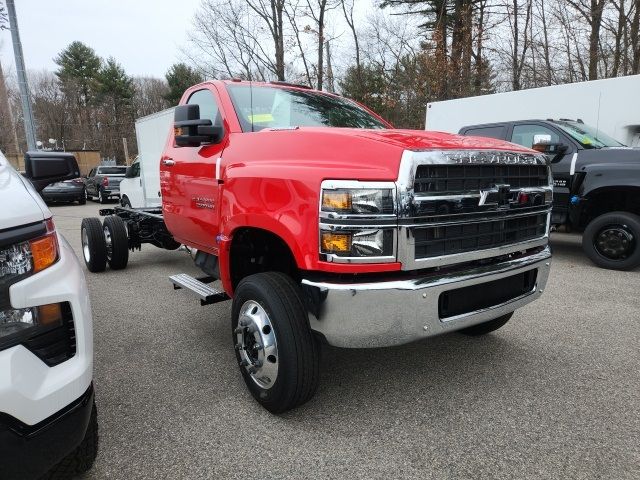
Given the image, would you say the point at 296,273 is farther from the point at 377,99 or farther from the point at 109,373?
the point at 377,99

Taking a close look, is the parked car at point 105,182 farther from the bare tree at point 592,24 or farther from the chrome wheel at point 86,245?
the bare tree at point 592,24

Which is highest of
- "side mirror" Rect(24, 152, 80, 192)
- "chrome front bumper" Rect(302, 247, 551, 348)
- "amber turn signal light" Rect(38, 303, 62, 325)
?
"side mirror" Rect(24, 152, 80, 192)

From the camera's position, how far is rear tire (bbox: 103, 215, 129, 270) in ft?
19.9

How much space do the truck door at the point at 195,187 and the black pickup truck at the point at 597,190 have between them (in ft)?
14.5

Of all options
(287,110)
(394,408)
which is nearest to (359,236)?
(394,408)

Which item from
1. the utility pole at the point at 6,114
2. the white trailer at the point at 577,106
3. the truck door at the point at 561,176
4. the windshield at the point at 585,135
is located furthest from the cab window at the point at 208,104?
the utility pole at the point at 6,114

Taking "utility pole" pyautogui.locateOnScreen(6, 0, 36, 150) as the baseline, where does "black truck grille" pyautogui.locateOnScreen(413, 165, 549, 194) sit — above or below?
below

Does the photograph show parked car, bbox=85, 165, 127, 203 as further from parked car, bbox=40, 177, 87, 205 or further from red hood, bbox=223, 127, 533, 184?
red hood, bbox=223, 127, 533, 184

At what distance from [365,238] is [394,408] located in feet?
3.83

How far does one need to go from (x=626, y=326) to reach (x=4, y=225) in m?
4.56

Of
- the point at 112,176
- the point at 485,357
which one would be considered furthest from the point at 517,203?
the point at 112,176

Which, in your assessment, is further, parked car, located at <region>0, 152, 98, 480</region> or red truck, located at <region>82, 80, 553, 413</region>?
red truck, located at <region>82, 80, 553, 413</region>

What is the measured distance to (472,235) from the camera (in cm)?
245

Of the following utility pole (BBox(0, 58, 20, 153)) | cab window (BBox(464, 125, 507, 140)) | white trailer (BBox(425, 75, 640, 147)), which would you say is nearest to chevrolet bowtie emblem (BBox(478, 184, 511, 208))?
cab window (BBox(464, 125, 507, 140))
